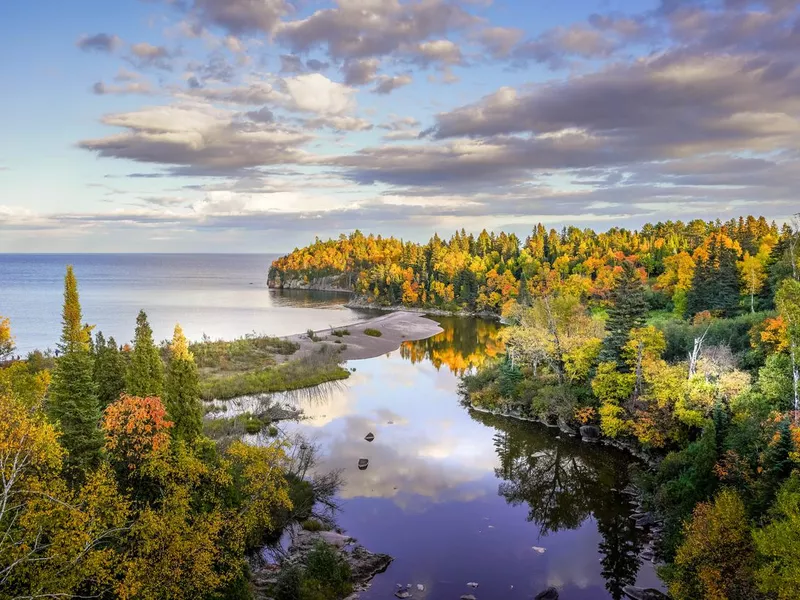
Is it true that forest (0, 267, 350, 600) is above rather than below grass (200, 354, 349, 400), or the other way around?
above

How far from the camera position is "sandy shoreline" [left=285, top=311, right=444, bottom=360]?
3342 inches

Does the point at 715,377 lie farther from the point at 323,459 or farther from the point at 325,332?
the point at 325,332

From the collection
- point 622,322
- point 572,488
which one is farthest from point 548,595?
point 622,322

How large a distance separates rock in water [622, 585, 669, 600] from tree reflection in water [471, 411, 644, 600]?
360mm

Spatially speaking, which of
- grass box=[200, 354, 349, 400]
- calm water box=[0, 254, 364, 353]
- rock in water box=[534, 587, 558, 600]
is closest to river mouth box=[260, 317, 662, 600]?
rock in water box=[534, 587, 558, 600]

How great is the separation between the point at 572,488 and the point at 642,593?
1152cm

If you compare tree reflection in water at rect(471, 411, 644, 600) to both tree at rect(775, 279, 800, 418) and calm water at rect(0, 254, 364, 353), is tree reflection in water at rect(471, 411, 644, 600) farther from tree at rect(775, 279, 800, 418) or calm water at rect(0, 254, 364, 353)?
calm water at rect(0, 254, 364, 353)

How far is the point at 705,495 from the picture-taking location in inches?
1063

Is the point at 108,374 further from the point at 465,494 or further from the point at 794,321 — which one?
the point at 794,321

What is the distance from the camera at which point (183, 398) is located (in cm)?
2688

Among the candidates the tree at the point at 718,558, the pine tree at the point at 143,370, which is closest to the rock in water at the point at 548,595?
the tree at the point at 718,558

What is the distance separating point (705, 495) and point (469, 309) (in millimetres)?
115128

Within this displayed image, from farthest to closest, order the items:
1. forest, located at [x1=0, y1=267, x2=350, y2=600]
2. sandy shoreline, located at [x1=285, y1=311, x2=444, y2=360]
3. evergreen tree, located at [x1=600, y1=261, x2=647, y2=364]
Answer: sandy shoreline, located at [x1=285, y1=311, x2=444, y2=360]
evergreen tree, located at [x1=600, y1=261, x2=647, y2=364]
forest, located at [x1=0, y1=267, x2=350, y2=600]

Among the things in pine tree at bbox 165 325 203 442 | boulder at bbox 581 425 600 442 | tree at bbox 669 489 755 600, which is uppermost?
pine tree at bbox 165 325 203 442
